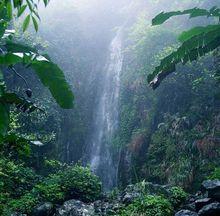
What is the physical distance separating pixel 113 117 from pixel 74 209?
8.77m

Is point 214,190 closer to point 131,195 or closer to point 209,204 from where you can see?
→ point 209,204

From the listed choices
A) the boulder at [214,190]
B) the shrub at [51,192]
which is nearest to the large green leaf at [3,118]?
the boulder at [214,190]

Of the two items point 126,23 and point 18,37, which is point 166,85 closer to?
point 18,37

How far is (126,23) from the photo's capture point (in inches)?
1085

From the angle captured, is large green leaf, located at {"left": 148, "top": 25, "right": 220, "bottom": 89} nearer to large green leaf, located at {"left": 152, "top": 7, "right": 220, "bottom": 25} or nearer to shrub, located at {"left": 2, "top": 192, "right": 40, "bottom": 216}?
large green leaf, located at {"left": 152, "top": 7, "right": 220, "bottom": 25}

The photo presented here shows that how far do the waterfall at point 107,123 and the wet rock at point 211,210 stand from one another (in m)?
7.23

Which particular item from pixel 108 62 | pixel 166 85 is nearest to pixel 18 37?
pixel 108 62

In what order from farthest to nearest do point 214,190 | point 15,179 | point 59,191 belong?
point 15,179 → point 59,191 → point 214,190

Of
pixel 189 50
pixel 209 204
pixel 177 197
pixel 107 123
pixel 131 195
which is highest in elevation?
pixel 107 123

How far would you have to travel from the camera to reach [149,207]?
875 centimetres

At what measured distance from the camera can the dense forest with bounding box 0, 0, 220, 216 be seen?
5.67 meters

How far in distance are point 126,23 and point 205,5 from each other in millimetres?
8003

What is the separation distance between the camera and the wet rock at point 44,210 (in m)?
9.33

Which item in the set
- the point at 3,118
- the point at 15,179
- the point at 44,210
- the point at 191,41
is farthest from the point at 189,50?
the point at 15,179
